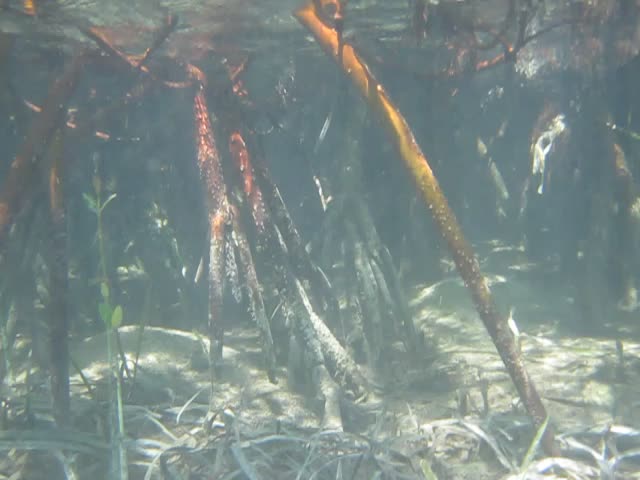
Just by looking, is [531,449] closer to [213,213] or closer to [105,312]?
[105,312]

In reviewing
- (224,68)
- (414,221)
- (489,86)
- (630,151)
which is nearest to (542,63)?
(489,86)

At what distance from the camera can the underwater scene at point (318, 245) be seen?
472 centimetres

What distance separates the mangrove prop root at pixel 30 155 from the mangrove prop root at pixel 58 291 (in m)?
0.19

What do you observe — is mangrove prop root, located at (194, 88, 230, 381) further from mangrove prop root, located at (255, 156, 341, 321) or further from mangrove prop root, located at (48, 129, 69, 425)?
mangrove prop root, located at (48, 129, 69, 425)

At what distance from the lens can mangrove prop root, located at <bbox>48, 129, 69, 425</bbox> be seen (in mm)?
5043

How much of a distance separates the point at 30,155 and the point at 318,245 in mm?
4588

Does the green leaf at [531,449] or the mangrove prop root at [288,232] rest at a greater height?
the mangrove prop root at [288,232]

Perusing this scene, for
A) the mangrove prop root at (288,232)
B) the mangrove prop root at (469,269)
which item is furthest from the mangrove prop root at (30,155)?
the mangrove prop root at (469,269)

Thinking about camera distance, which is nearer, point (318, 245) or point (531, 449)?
point (531, 449)

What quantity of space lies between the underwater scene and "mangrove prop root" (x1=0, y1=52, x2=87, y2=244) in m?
0.03

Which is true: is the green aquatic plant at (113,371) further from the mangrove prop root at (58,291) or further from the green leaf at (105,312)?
the mangrove prop root at (58,291)

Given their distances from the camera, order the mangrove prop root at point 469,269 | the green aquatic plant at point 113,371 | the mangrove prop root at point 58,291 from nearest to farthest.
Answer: the green aquatic plant at point 113,371
the mangrove prop root at point 469,269
the mangrove prop root at point 58,291

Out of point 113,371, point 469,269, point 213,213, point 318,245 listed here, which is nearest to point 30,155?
point 213,213

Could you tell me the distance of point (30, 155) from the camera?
17.7 feet
